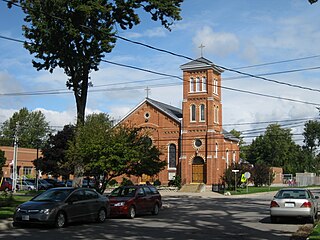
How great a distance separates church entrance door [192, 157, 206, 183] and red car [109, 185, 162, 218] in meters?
37.0

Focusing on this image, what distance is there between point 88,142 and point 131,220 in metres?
7.58

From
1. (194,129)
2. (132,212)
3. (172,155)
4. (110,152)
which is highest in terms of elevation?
(194,129)

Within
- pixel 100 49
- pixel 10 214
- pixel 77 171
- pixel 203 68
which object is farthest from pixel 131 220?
pixel 203 68

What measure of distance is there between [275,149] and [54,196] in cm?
9637

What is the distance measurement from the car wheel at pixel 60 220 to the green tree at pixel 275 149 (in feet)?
306

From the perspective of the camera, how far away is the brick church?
61.2 m

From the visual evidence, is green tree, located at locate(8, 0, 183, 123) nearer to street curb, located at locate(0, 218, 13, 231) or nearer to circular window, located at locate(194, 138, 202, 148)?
street curb, located at locate(0, 218, 13, 231)

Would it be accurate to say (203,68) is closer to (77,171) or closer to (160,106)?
(160,106)

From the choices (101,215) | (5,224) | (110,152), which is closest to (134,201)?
(101,215)

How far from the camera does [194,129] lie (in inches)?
2459

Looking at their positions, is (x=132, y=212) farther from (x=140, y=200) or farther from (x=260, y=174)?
(x=260, y=174)

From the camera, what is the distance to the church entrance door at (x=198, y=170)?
2411 inches

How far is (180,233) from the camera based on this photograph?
52.9ft

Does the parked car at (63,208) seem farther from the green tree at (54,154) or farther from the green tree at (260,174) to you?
the green tree at (260,174)
